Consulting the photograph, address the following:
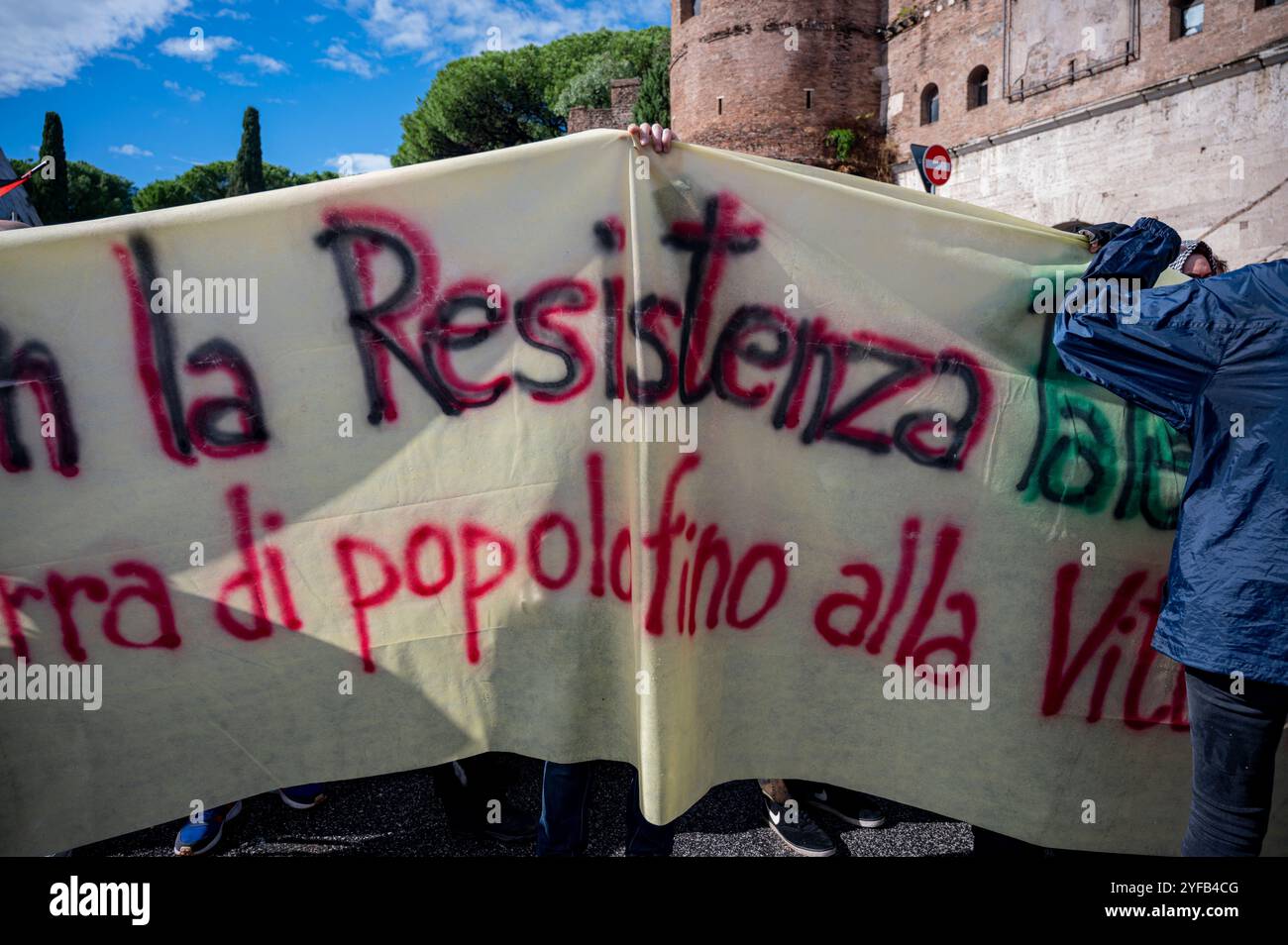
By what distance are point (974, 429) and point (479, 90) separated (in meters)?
48.9

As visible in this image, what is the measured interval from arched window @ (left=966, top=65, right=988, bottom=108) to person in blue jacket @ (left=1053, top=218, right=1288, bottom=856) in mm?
20953

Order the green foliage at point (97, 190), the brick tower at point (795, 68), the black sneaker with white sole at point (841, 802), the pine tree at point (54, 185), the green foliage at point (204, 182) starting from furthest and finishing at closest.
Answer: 1. the green foliage at point (204, 182)
2. the green foliage at point (97, 190)
3. the pine tree at point (54, 185)
4. the brick tower at point (795, 68)
5. the black sneaker with white sole at point (841, 802)

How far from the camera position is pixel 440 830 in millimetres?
2951

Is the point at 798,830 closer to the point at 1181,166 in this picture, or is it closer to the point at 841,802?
the point at 841,802

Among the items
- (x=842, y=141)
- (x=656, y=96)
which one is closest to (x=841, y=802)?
(x=842, y=141)

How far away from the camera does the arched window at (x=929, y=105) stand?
21203 mm

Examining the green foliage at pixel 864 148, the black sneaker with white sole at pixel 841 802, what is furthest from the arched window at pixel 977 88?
the black sneaker with white sole at pixel 841 802

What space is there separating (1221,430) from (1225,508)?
6.9 inches

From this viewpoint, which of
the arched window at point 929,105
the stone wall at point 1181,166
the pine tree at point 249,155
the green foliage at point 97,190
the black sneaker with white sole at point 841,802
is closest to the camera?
the black sneaker with white sole at point 841,802

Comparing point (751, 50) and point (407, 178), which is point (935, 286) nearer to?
point (407, 178)

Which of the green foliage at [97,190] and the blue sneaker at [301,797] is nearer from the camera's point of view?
the blue sneaker at [301,797]

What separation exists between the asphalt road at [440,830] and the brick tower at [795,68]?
21123mm

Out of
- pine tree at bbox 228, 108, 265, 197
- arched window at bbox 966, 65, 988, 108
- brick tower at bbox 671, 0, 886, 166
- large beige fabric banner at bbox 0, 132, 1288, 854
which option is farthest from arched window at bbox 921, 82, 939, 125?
pine tree at bbox 228, 108, 265, 197

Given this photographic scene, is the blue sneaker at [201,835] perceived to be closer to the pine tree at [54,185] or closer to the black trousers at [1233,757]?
the black trousers at [1233,757]
